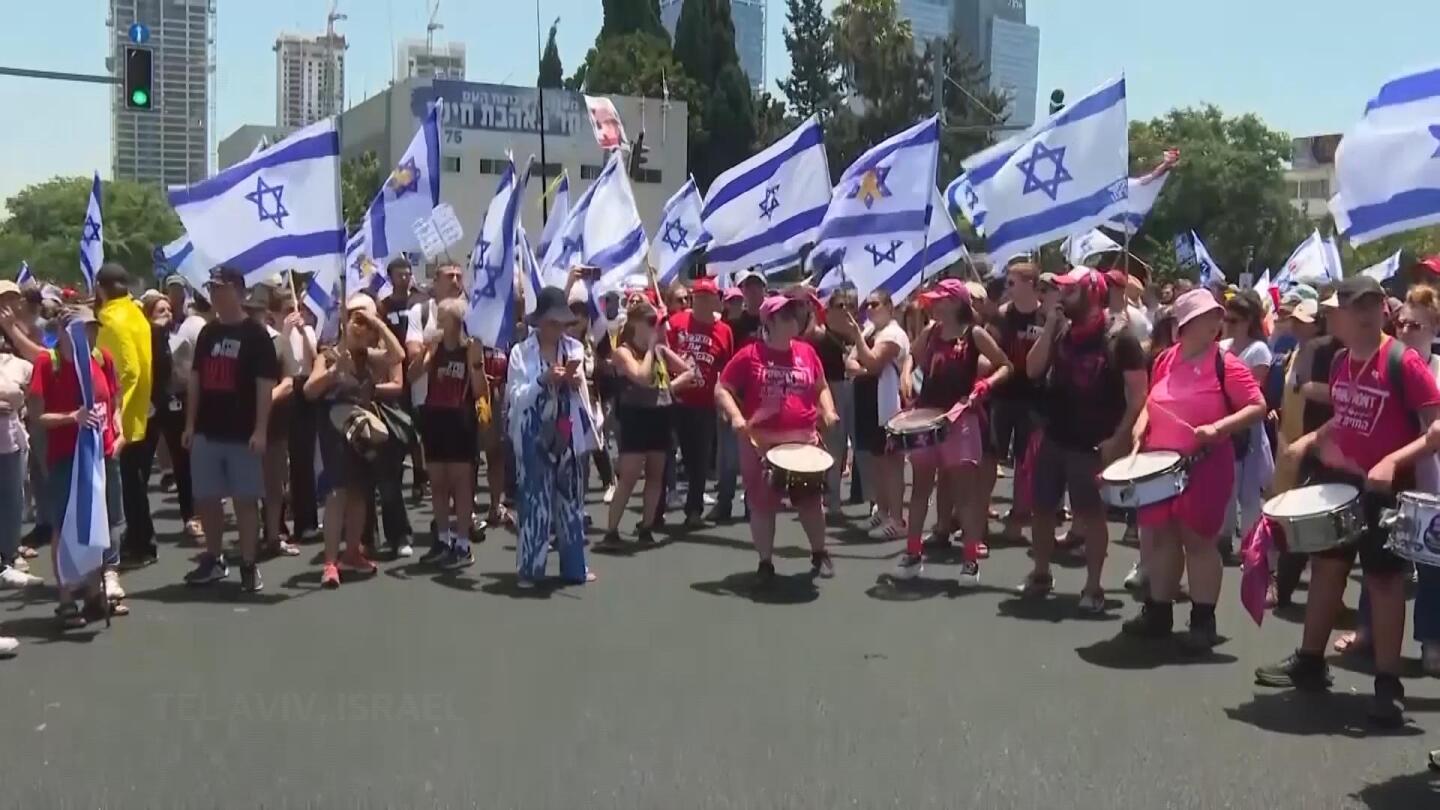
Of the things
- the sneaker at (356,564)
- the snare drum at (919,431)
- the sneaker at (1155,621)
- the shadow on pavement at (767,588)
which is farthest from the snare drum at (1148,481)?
the sneaker at (356,564)

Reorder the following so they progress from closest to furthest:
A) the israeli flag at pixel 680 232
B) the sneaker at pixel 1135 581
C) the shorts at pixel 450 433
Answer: the sneaker at pixel 1135 581 < the shorts at pixel 450 433 < the israeli flag at pixel 680 232

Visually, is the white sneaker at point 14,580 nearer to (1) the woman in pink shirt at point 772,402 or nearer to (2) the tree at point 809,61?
(1) the woman in pink shirt at point 772,402

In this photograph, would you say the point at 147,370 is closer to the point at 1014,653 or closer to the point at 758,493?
the point at 758,493

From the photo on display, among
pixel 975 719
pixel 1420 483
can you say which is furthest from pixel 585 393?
pixel 1420 483

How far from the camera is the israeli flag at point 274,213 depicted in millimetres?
9406

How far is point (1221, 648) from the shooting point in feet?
24.7

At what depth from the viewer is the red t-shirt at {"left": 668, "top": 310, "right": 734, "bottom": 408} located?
11656 millimetres

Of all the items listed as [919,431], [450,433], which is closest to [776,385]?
[919,431]

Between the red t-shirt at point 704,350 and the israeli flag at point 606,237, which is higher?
the israeli flag at point 606,237

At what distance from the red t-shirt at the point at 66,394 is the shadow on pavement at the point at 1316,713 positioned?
19.4ft

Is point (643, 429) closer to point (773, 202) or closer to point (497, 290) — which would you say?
point (497, 290)

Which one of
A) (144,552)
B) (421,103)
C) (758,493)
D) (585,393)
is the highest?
(421,103)

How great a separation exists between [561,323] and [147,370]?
2502 mm

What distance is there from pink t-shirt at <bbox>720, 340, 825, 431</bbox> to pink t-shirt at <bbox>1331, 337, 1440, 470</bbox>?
354cm
